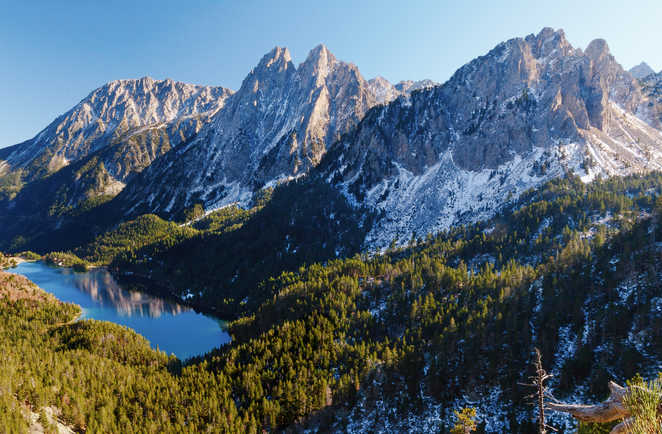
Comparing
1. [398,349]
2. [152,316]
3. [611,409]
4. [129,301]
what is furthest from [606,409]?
[129,301]

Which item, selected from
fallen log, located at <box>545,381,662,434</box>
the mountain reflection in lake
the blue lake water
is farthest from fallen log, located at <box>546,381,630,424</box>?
the mountain reflection in lake

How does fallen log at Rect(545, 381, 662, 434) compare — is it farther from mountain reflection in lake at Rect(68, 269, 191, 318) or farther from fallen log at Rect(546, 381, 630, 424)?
mountain reflection in lake at Rect(68, 269, 191, 318)

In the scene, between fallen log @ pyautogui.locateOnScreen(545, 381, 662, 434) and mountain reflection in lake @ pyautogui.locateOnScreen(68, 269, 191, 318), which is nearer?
fallen log @ pyautogui.locateOnScreen(545, 381, 662, 434)

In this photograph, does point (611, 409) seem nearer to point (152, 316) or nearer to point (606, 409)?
point (606, 409)

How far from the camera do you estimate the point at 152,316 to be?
154 m

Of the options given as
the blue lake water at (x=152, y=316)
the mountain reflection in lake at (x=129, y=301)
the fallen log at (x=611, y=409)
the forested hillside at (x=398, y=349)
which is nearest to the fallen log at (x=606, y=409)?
the fallen log at (x=611, y=409)

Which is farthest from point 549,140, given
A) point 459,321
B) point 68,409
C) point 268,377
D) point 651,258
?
point 68,409

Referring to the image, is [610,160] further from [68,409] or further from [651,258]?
[68,409]

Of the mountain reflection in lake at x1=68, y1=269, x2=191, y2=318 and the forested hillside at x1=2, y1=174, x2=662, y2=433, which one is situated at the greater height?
the mountain reflection in lake at x1=68, y1=269, x2=191, y2=318

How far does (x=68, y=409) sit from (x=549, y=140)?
23174cm

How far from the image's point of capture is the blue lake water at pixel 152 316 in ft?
413

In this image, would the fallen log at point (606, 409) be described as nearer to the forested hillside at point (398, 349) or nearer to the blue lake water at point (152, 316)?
the forested hillside at point (398, 349)

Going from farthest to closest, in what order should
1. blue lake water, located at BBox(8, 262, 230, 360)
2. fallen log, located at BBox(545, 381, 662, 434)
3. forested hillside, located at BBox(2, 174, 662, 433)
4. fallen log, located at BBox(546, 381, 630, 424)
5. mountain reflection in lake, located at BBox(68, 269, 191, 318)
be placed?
mountain reflection in lake, located at BBox(68, 269, 191, 318), blue lake water, located at BBox(8, 262, 230, 360), forested hillside, located at BBox(2, 174, 662, 433), fallen log, located at BBox(546, 381, 630, 424), fallen log, located at BBox(545, 381, 662, 434)

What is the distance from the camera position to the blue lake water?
4953 inches
